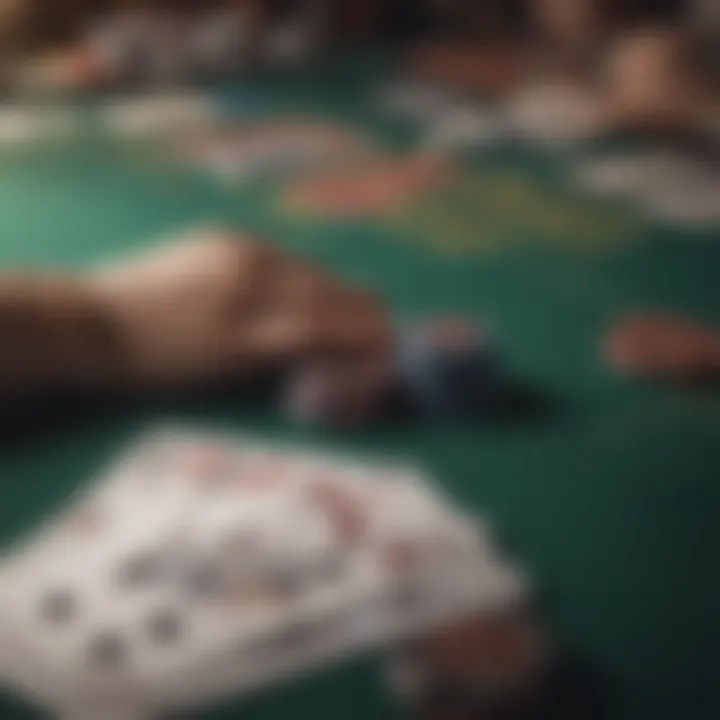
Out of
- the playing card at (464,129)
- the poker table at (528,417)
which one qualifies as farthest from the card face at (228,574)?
the playing card at (464,129)

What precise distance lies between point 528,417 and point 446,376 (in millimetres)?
65

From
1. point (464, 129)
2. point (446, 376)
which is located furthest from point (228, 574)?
point (464, 129)

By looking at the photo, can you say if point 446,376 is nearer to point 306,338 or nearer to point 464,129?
point 306,338

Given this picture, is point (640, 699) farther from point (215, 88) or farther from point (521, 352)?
point (215, 88)

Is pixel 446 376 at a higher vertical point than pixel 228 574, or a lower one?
higher

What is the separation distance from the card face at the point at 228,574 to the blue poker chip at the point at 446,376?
0.08 metres

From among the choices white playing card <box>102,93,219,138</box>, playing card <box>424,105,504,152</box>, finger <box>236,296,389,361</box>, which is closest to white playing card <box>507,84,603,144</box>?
playing card <box>424,105,504,152</box>

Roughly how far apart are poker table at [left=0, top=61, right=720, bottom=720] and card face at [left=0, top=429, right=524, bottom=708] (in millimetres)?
22

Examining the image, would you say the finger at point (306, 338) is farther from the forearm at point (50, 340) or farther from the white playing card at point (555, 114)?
the white playing card at point (555, 114)

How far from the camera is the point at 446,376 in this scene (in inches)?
38.2

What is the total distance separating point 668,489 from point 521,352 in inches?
8.3

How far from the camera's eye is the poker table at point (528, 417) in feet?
2.43

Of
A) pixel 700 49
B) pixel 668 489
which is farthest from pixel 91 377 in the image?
pixel 700 49

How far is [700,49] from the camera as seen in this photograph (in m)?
1.72
